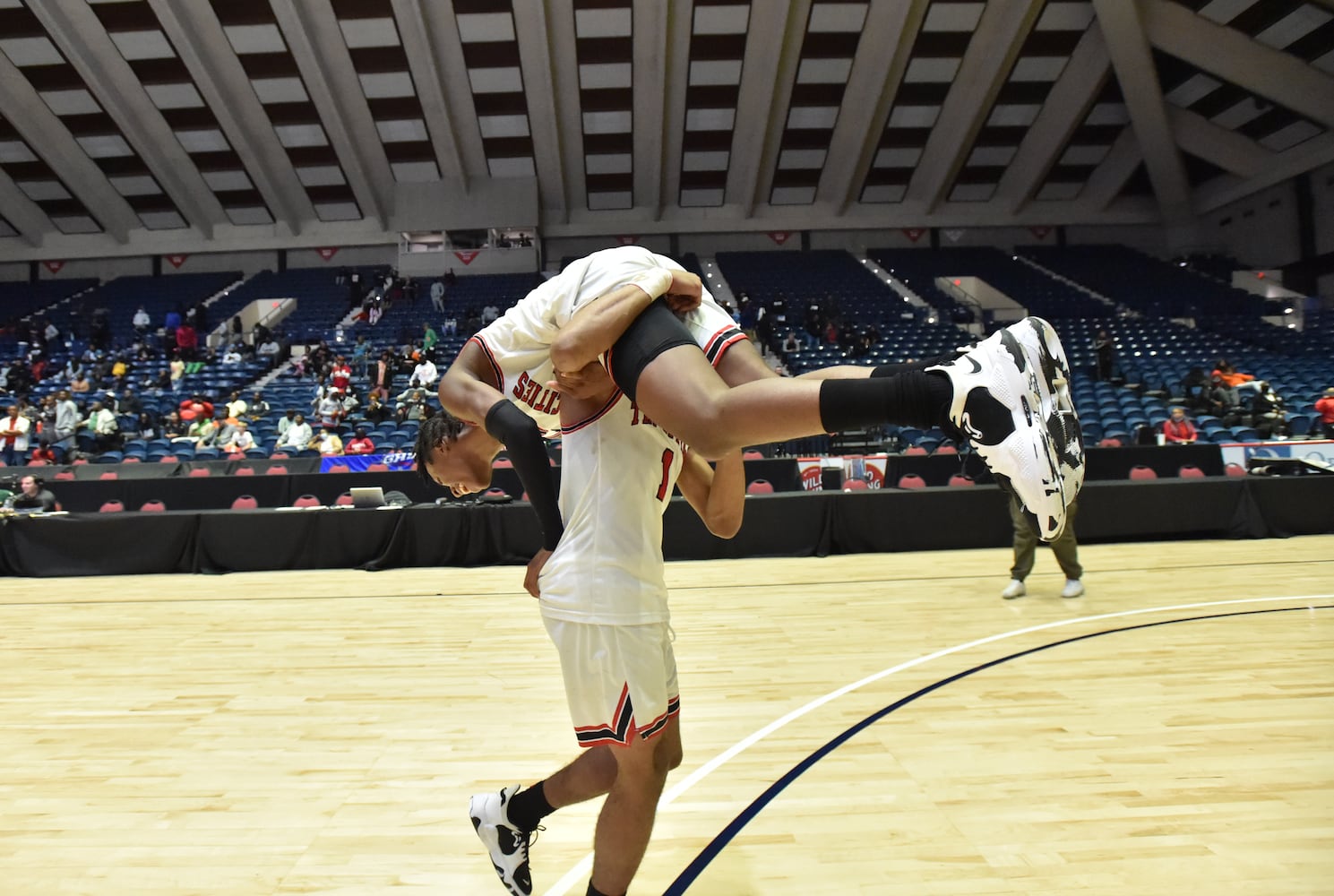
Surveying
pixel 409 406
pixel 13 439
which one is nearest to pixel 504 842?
pixel 409 406

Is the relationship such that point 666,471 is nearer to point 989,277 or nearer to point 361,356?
point 361,356

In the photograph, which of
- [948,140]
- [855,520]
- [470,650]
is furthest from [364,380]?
[948,140]

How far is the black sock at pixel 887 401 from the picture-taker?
1522 mm

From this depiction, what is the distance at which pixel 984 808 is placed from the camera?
8.78ft

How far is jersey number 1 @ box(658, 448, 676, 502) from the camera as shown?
1949mm

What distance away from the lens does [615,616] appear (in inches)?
69.2

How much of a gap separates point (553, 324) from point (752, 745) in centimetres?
220

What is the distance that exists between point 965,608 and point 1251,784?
9.96 ft

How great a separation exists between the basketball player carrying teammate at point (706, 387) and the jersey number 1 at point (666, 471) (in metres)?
0.24

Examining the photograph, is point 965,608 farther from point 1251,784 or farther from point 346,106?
point 346,106

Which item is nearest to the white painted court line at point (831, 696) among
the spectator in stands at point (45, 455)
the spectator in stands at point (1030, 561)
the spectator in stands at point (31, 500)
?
the spectator in stands at point (1030, 561)

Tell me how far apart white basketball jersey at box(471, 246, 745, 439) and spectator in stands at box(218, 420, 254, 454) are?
11975 mm

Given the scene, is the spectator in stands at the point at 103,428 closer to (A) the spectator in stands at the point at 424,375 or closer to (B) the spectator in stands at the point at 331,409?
(B) the spectator in stands at the point at 331,409

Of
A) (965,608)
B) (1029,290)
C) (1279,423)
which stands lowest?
(965,608)
